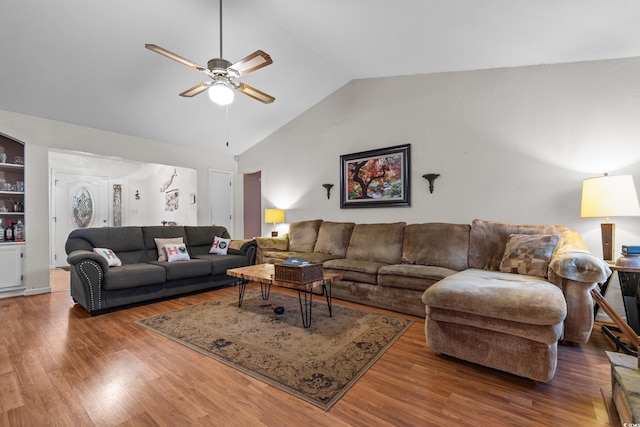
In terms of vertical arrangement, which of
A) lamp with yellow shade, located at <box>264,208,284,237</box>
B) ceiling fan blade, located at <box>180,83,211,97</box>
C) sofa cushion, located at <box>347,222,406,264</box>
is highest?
ceiling fan blade, located at <box>180,83,211,97</box>

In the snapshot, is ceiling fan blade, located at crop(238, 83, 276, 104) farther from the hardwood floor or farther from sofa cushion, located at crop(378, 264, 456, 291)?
the hardwood floor

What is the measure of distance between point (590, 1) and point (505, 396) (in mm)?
2749

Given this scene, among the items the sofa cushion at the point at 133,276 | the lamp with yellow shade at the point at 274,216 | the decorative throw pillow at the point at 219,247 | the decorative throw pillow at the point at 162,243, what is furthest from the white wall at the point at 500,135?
the sofa cushion at the point at 133,276

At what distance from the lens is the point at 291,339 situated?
92.2 inches

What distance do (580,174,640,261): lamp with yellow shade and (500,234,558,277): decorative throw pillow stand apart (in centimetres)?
37

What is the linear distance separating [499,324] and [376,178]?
8.90 ft

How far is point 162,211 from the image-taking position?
22.5 feet

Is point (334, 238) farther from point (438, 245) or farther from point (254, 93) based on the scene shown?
point (254, 93)

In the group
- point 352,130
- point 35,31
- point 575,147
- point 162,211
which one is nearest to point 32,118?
point 35,31

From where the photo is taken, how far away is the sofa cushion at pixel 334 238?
4156 mm

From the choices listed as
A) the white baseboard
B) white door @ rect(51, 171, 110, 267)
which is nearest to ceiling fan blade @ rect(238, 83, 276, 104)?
the white baseboard

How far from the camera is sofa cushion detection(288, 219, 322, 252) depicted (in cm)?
451

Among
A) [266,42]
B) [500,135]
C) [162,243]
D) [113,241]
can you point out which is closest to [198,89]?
[266,42]

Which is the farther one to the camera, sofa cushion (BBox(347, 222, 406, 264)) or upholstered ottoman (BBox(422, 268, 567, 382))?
sofa cushion (BBox(347, 222, 406, 264))
